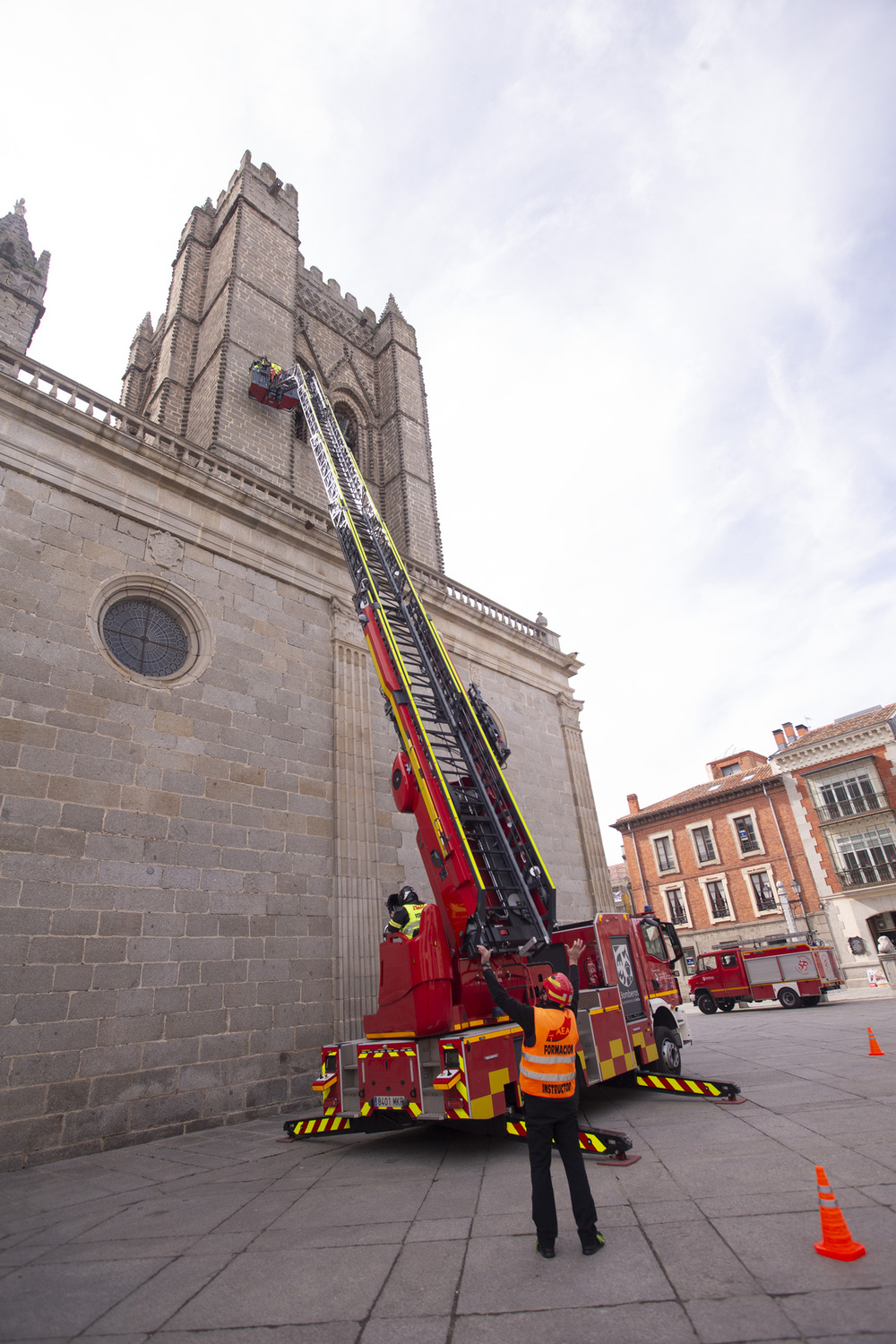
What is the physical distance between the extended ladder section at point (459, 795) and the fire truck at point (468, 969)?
2 cm

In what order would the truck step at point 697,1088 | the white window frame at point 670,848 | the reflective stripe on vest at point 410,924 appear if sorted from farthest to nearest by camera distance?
the white window frame at point 670,848, the truck step at point 697,1088, the reflective stripe on vest at point 410,924

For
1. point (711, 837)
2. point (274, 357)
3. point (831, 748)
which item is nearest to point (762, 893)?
point (711, 837)

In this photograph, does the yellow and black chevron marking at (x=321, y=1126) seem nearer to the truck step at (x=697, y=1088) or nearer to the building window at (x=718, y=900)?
the truck step at (x=697, y=1088)

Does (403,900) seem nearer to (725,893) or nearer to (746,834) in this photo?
(746,834)

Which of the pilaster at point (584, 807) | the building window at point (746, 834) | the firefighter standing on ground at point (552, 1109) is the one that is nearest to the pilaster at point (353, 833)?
the firefighter standing on ground at point (552, 1109)

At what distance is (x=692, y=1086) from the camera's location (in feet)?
24.7

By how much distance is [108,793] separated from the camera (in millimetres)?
8750

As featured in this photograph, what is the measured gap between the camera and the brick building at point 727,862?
32.8m

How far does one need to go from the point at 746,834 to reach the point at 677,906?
18.5ft

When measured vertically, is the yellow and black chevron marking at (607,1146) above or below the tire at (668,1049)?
below

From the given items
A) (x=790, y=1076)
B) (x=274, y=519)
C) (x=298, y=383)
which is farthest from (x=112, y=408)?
(x=790, y=1076)

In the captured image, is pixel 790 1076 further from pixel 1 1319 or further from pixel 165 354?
pixel 165 354

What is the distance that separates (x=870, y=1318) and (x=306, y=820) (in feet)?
29.4

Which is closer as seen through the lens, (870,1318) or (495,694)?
(870,1318)
